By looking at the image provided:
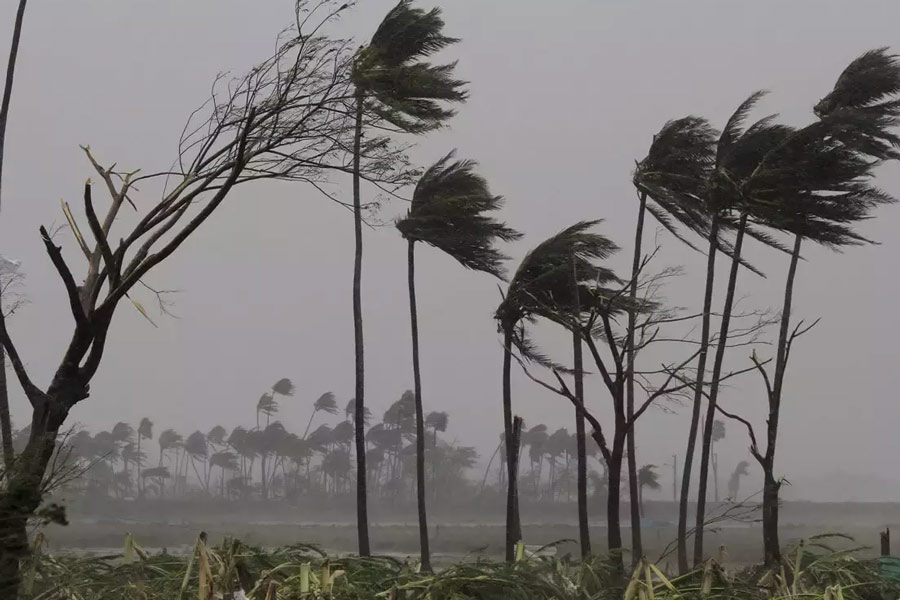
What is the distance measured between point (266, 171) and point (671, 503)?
43608 millimetres

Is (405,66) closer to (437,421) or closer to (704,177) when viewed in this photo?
(704,177)

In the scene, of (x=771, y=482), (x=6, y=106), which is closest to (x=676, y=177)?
(x=771, y=482)

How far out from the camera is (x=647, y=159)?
589 inches

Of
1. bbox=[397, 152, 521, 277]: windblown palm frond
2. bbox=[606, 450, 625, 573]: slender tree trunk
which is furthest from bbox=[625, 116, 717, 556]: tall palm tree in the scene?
bbox=[606, 450, 625, 573]: slender tree trunk

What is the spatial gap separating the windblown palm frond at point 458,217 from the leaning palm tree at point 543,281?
2.28 meters

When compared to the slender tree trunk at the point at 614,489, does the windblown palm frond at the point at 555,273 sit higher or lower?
higher

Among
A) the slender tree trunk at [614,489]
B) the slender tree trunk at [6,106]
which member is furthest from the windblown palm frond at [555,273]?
the slender tree trunk at [6,106]

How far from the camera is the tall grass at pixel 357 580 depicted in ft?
10.2

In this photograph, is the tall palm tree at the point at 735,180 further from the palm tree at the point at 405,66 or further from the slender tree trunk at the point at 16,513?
the slender tree trunk at the point at 16,513

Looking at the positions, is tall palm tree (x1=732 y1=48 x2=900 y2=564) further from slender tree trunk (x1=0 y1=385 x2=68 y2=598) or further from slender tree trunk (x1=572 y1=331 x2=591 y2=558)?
slender tree trunk (x1=0 y1=385 x2=68 y2=598)

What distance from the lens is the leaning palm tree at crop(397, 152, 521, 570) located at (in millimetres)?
15461

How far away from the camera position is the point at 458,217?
15.5m

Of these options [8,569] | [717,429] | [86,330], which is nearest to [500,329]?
[86,330]

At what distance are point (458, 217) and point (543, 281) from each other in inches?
125
